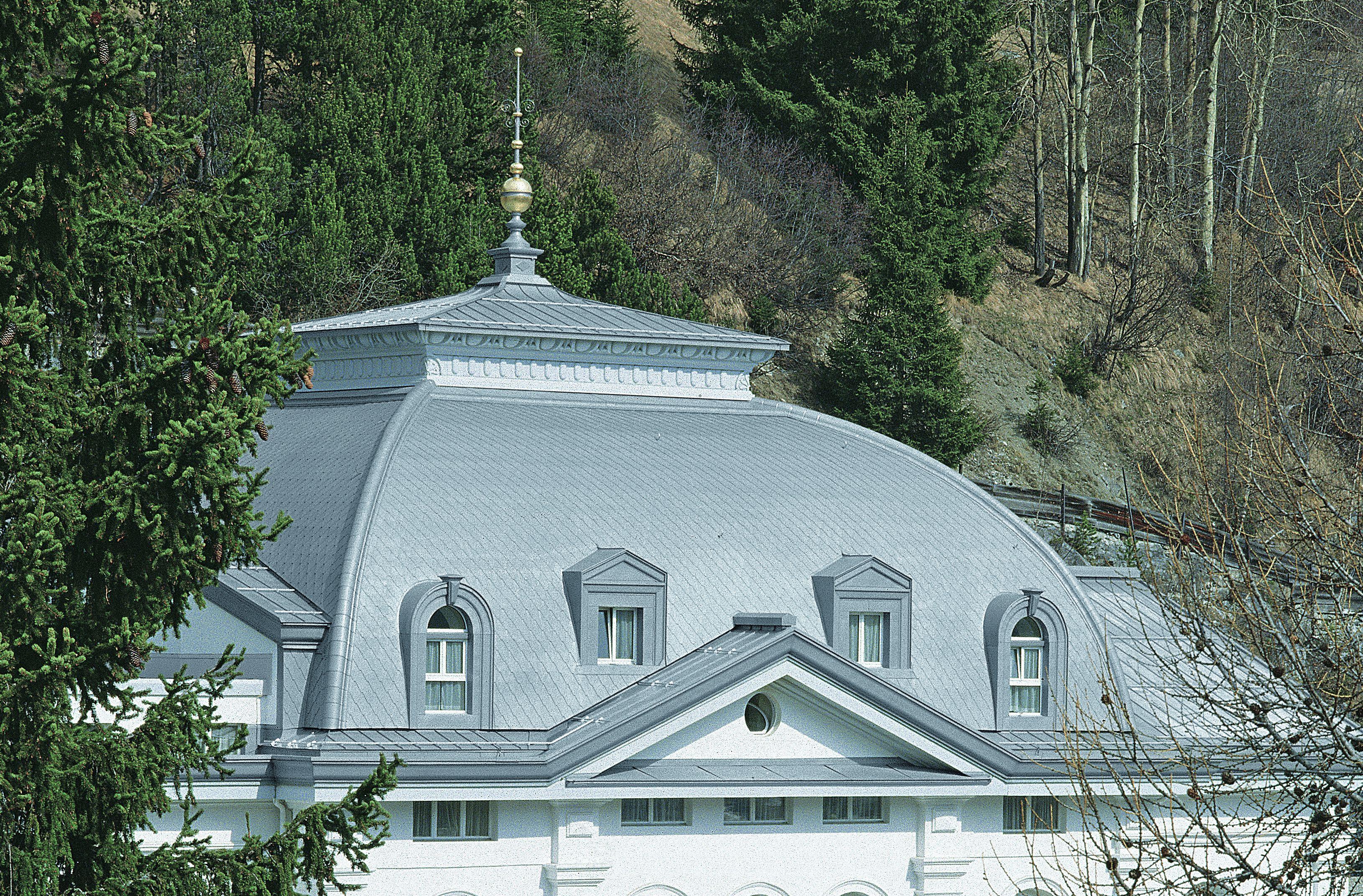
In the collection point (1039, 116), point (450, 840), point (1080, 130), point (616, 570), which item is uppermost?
point (1039, 116)

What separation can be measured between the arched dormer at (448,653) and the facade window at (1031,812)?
926cm

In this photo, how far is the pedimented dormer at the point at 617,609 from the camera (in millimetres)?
35000

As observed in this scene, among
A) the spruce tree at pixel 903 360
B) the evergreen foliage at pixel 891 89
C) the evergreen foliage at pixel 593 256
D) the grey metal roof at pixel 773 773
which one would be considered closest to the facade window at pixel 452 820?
the grey metal roof at pixel 773 773

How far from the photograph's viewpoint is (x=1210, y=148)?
90562 mm

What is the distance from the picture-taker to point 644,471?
3819 cm

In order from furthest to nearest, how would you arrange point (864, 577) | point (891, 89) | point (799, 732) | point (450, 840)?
point (891, 89) → point (864, 577) → point (799, 732) → point (450, 840)

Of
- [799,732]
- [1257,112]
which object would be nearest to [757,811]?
[799,732]

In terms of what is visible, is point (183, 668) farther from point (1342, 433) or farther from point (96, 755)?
point (1342, 433)

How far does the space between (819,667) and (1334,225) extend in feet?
232

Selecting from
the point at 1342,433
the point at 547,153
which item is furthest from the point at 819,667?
the point at 547,153

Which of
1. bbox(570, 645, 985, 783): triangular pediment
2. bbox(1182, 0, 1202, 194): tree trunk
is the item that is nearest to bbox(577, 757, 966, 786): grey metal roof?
bbox(570, 645, 985, 783): triangular pediment

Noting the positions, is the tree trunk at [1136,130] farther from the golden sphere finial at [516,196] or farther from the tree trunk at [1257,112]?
the golden sphere finial at [516,196]

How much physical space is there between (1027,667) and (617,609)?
305 inches

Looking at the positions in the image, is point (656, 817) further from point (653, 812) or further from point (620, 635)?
point (620, 635)
